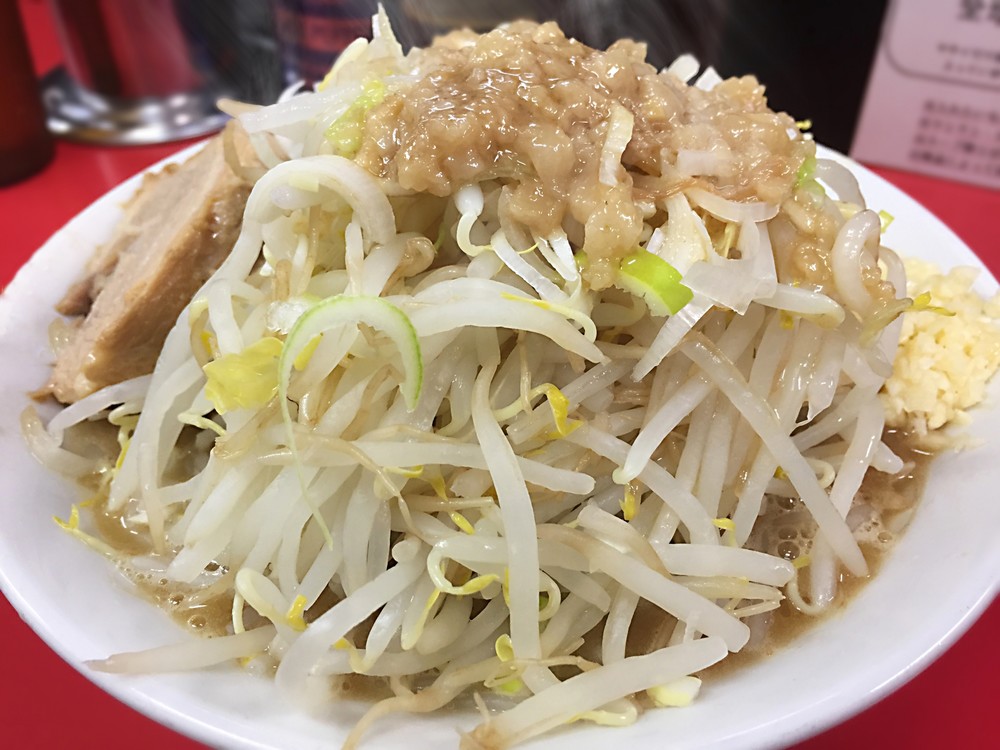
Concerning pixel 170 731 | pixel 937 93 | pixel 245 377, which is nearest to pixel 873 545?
pixel 245 377

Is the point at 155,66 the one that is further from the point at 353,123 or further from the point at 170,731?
the point at 170,731

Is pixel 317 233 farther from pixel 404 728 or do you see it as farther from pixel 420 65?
pixel 404 728

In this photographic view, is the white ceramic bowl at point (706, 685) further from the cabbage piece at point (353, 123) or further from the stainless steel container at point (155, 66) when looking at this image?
the stainless steel container at point (155, 66)

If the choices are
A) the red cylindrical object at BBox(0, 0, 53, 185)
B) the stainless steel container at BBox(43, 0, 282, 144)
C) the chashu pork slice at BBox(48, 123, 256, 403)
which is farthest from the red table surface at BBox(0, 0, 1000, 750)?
the stainless steel container at BBox(43, 0, 282, 144)

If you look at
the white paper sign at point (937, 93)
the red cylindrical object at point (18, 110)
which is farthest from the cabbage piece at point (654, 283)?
the red cylindrical object at point (18, 110)

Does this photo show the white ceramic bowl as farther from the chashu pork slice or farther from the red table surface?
the red table surface

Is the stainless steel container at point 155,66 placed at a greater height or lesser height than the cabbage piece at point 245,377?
lesser
